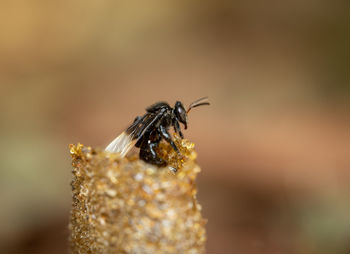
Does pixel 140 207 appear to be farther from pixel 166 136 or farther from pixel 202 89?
pixel 202 89

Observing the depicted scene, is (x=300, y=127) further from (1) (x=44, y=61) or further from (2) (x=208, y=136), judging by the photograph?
(1) (x=44, y=61)

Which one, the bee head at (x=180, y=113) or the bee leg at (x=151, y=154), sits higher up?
the bee head at (x=180, y=113)

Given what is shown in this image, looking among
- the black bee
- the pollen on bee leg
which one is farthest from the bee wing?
the pollen on bee leg

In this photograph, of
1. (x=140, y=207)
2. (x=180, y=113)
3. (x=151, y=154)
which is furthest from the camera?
(x=180, y=113)

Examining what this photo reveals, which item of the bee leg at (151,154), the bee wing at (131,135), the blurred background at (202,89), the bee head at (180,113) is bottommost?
the bee leg at (151,154)

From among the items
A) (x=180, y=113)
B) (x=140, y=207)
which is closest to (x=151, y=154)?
(x=180, y=113)

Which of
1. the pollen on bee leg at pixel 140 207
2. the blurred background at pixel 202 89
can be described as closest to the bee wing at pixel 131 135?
the pollen on bee leg at pixel 140 207

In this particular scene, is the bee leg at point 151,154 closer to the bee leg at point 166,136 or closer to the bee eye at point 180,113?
the bee leg at point 166,136

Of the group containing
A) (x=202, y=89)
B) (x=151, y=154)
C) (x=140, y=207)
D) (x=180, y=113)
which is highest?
(x=202, y=89)
